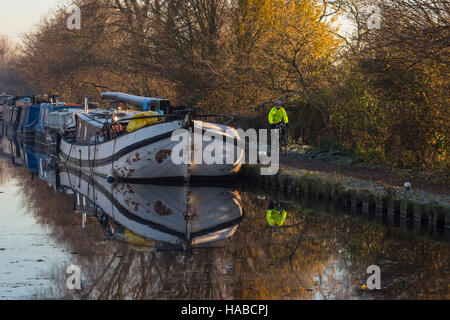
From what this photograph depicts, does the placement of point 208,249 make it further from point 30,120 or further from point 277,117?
point 30,120

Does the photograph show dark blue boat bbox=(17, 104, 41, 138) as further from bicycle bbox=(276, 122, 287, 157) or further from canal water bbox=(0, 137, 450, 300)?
canal water bbox=(0, 137, 450, 300)

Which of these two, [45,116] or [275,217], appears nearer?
[275,217]

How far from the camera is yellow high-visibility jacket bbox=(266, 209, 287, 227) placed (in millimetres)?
15156

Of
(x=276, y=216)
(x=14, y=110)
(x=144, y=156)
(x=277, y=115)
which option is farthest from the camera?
(x=14, y=110)

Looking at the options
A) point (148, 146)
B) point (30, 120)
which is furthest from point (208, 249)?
point (30, 120)

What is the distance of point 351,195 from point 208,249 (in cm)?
571

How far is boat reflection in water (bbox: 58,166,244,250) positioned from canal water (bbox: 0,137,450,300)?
3 centimetres

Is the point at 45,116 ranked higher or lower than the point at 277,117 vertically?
lower

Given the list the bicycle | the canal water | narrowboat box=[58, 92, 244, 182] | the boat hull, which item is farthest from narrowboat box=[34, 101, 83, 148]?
the canal water

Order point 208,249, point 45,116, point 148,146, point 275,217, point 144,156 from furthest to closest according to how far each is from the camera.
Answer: point 45,116 < point 144,156 < point 148,146 < point 275,217 < point 208,249

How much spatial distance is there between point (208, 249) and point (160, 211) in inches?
186

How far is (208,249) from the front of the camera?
1238 cm

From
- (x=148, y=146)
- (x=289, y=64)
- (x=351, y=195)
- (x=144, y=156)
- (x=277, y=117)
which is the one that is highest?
(x=289, y=64)

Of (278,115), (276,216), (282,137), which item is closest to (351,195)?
(276,216)
